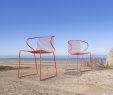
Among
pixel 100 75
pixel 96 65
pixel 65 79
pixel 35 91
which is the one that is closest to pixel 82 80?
pixel 65 79

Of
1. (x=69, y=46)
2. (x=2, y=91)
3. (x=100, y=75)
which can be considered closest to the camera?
(x=2, y=91)

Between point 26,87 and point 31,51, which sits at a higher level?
point 31,51

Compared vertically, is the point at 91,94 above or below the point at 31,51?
below

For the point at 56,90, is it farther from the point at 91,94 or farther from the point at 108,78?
the point at 108,78

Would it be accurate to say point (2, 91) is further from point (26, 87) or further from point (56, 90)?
point (56, 90)

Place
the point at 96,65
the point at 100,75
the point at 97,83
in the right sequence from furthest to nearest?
the point at 96,65
the point at 100,75
the point at 97,83

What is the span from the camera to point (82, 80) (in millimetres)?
7277

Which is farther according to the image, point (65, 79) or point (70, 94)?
point (65, 79)

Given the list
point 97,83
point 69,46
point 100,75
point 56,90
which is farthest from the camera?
point 69,46

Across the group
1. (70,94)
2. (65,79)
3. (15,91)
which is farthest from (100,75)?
(15,91)

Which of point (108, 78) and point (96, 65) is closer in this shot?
point (108, 78)

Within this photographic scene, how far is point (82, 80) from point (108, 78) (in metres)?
0.75

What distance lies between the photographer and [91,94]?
18.8 ft

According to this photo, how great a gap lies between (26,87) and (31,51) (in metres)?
1.70
